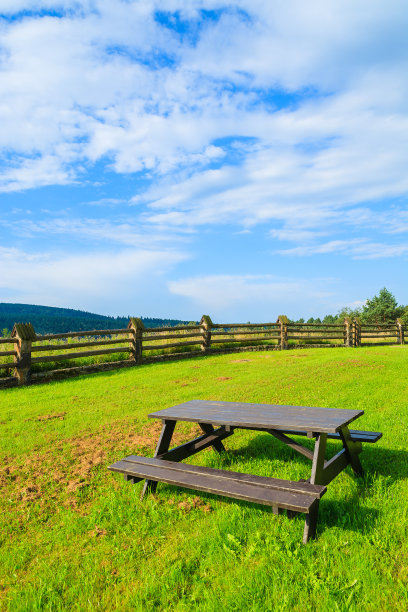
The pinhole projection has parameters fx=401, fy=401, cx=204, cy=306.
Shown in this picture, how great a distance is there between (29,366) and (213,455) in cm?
910

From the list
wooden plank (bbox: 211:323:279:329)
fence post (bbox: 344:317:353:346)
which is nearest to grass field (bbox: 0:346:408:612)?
wooden plank (bbox: 211:323:279:329)

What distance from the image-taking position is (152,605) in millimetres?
2662

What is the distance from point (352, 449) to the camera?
421 centimetres

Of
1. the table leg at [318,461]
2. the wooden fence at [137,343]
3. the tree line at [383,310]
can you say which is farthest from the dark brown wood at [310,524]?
the tree line at [383,310]

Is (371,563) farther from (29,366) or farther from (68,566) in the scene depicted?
(29,366)

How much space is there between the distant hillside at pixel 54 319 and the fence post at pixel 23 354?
76.8 ft

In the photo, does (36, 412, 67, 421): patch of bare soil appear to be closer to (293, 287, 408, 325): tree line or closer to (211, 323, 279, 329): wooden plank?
(211, 323, 279, 329): wooden plank

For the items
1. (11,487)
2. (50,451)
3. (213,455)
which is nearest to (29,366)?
(50,451)

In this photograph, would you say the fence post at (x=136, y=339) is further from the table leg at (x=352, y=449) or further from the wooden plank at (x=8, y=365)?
the table leg at (x=352, y=449)

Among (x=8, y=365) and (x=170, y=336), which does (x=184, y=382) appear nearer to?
(x=8, y=365)

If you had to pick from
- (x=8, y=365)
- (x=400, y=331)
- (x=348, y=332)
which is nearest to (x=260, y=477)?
(x=8, y=365)

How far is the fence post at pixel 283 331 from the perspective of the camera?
67.4 ft

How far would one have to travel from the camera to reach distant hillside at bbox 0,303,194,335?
50.8 meters

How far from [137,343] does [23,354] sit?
13.7ft
